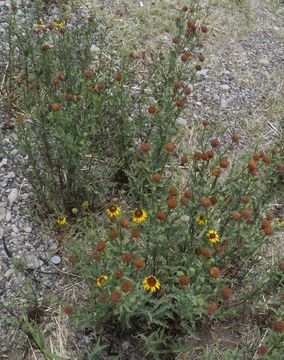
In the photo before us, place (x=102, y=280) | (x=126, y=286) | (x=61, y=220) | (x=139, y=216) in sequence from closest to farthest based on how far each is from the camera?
(x=126, y=286) → (x=102, y=280) → (x=139, y=216) → (x=61, y=220)

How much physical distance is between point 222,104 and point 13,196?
2168 mm

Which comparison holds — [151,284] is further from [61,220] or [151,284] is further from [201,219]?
[61,220]

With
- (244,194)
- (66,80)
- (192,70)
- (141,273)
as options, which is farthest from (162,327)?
(192,70)

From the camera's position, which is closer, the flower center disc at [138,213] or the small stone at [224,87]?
the flower center disc at [138,213]

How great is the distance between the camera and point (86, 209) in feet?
10.9

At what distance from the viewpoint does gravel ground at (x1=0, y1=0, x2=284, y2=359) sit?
2.96 meters

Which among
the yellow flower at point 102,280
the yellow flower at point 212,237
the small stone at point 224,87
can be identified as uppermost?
the yellow flower at point 212,237

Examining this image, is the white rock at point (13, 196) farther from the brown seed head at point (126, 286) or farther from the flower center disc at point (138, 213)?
the brown seed head at point (126, 286)

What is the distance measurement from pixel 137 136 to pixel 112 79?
66 centimetres

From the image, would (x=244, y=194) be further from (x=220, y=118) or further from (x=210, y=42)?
(x=210, y=42)

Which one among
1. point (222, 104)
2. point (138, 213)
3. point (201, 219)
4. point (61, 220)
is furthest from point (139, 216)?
point (222, 104)

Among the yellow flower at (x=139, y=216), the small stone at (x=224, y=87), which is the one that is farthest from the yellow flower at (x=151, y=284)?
the small stone at (x=224, y=87)

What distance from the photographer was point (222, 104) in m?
4.39

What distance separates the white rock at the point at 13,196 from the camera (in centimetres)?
323
